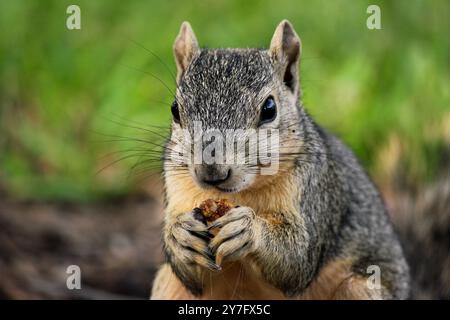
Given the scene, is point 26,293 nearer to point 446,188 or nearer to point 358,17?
point 446,188

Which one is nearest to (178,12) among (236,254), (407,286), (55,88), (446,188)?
(55,88)

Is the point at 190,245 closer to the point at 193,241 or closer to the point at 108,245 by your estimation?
the point at 193,241

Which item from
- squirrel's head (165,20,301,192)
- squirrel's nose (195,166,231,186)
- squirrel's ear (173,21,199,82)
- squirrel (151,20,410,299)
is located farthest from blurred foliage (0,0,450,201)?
squirrel's nose (195,166,231,186)

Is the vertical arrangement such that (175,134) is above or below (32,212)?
above

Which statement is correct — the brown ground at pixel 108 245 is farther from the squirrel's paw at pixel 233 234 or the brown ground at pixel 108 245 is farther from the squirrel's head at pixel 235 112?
the squirrel's paw at pixel 233 234

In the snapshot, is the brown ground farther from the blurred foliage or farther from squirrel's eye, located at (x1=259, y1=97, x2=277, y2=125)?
squirrel's eye, located at (x1=259, y1=97, x2=277, y2=125)

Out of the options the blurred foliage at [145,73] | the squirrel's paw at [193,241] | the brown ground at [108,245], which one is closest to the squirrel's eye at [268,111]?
the squirrel's paw at [193,241]
